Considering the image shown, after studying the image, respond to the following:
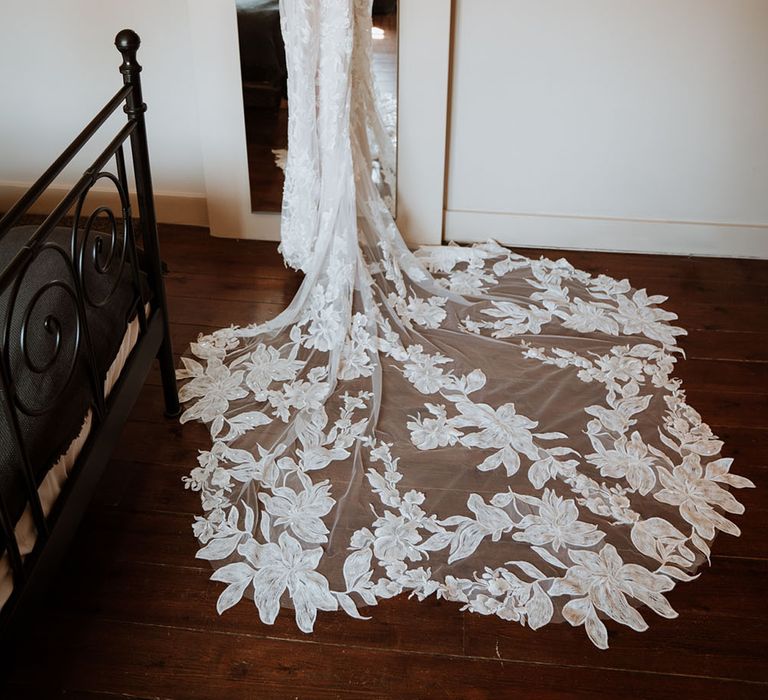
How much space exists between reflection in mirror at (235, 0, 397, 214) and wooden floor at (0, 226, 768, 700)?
1.42 meters

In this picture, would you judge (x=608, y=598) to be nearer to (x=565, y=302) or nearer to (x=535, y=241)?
(x=565, y=302)

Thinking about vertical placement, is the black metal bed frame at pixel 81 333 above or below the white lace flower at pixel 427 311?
above

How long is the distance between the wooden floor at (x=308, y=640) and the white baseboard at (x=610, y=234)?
1.35 m

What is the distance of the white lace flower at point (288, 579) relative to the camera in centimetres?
211

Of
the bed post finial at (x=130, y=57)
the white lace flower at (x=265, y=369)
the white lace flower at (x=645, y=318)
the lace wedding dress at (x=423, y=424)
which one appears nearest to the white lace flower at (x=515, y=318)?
the lace wedding dress at (x=423, y=424)

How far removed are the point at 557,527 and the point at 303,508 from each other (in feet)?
2.21

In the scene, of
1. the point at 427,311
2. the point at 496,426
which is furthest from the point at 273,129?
the point at 496,426

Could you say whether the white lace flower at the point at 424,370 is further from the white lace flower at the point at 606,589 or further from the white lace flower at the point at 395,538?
the white lace flower at the point at 606,589

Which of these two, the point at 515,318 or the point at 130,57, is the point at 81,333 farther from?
the point at 515,318

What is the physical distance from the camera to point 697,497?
245 cm

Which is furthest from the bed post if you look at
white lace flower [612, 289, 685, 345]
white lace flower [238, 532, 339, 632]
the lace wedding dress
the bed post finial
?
white lace flower [612, 289, 685, 345]

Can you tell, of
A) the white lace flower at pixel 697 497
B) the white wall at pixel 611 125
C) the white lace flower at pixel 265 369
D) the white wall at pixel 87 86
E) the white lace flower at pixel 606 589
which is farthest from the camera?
the white wall at pixel 87 86

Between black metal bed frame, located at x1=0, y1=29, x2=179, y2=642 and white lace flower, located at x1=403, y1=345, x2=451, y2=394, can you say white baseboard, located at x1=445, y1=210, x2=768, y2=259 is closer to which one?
white lace flower, located at x1=403, y1=345, x2=451, y2=394

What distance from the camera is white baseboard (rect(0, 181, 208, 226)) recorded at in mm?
3713
